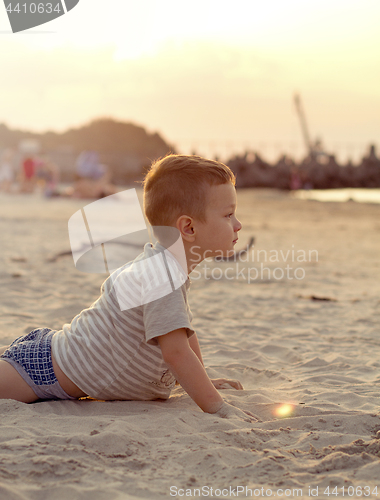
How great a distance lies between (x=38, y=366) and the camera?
215cm

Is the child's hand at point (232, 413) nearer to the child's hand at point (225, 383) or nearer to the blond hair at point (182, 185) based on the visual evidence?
the child's hand at point (225, 383)

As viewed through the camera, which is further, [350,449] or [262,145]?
[262,145]

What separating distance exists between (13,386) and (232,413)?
3.09 ft

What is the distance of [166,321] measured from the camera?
1.90m

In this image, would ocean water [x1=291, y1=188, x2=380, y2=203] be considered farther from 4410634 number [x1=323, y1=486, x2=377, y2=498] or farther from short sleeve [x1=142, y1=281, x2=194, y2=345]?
4410634 number [x1=323, y1=486, x2=377, y2=498]

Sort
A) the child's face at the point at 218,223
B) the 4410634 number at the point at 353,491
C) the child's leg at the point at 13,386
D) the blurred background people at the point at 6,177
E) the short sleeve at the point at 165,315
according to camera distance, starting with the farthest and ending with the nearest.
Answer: the blurred background people at the point at 6,177 → the child's leg at the point at 13,386 → the child's face at the point at 218,223 → the short sleeve at the point at 165,315 → the 4410634 number at the point at 353,491

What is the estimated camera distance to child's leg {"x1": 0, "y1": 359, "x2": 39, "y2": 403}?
2141 mm

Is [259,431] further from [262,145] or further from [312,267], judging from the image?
[262,145]

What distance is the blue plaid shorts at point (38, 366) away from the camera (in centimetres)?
215

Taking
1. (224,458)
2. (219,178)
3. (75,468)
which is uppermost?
(219,178)

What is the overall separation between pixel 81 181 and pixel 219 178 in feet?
47.3

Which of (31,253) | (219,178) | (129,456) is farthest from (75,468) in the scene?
(31,253)

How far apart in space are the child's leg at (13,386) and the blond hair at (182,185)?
943 millimetres

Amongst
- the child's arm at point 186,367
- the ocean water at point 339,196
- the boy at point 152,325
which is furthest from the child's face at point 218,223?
the ocean water at point 339,196
